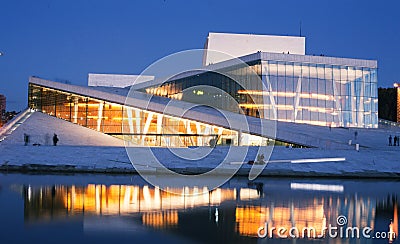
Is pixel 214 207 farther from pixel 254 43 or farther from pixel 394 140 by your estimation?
pixel 254 43

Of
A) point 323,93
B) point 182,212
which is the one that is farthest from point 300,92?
point 182,212

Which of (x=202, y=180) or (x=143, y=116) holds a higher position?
(x=143, y=116)

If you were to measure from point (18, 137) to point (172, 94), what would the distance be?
16.8 meters

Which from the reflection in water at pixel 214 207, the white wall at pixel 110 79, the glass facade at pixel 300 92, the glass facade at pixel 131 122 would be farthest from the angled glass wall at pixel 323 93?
the reflection in water at pixel 214 207

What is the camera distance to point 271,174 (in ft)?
70.7

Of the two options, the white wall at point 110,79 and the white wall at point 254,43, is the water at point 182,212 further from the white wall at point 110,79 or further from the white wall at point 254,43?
the white wall at point 110,79

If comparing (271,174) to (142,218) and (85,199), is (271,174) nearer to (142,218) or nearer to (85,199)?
(85,199)


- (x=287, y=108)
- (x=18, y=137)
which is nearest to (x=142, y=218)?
(x=18, y=137)

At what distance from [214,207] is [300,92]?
29.1m

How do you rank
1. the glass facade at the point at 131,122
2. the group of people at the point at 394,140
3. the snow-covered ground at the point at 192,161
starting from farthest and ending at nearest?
the glass facade at the point at 131,122, the group of people at the point at 394,140, the snow-covered ground at the point at 192,161

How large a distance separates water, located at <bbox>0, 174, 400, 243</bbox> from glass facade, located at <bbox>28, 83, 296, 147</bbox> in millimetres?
14559

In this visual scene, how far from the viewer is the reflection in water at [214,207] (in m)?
9.73

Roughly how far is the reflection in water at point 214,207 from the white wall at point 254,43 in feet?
97.3

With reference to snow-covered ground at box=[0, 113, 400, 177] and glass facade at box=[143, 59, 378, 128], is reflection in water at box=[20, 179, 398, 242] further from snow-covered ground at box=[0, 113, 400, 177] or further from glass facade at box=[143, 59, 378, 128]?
glass facade at box=[143, 59, 378, 128]
